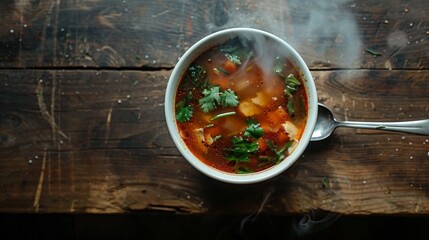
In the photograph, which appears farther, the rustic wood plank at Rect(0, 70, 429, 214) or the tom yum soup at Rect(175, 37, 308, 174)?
the rustic wood plank at Rect(0, 70, 429, 214)

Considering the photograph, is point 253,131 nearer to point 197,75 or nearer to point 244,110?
point 244,110

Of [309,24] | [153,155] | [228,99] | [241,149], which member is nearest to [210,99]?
[228,99]

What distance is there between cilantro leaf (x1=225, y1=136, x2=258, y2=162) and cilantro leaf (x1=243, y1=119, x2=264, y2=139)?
2 centimetres

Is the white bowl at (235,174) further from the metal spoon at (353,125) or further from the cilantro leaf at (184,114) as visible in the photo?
the metal spoon at (353,125)

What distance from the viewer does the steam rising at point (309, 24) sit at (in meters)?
1.45

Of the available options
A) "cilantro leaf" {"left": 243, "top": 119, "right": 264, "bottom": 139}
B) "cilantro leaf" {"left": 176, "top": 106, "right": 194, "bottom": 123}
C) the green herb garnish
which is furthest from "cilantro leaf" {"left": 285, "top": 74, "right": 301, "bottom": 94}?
"cilantro leaf" {"left": 176, "top": 106, "right": 194, "bottom": 123}

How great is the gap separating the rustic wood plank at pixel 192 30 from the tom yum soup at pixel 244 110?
0.56ft

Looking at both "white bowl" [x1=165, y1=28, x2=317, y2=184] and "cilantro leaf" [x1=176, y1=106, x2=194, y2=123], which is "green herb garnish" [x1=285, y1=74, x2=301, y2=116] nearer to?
"white bowl" [x1=165, y1=28, x2=317, y2=184]

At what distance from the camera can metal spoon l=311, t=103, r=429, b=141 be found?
1.36 m

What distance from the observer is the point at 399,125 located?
1374 millimetres

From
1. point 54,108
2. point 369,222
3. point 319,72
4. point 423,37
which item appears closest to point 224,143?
point 319,72

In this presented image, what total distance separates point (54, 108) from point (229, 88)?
21.0 inches

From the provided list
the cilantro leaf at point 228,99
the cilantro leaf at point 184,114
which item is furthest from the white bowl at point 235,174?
the cilantro leaf at point 228,99

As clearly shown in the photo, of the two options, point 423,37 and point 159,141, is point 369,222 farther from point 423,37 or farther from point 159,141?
point 159,141
